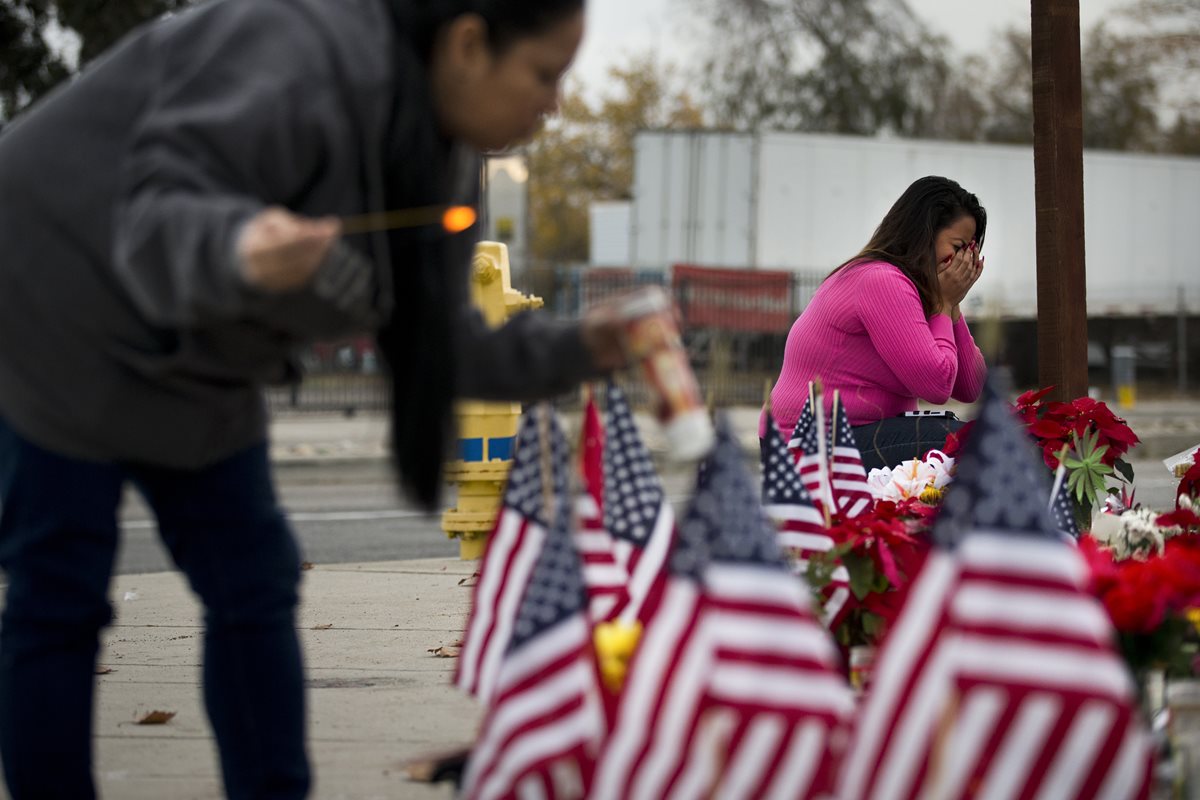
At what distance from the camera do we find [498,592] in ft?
9.69

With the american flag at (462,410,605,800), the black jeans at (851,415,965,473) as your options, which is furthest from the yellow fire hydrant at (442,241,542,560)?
the american flag at (462,410,605,800)

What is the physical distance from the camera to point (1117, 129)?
138 ft

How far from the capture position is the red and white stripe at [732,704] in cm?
226

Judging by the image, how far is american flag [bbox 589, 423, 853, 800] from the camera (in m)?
2.26

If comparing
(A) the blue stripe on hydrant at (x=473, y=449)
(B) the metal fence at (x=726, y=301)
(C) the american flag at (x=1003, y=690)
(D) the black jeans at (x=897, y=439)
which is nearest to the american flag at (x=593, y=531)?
(C) the american flag at (x=1003, y=690)

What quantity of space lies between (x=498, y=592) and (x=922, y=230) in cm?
295

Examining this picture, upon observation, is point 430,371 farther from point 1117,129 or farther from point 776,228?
point 1117,129

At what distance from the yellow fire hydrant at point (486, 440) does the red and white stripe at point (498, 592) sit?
3465 millimetres

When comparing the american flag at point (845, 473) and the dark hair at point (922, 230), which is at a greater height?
the dark hair at point (922, 230)

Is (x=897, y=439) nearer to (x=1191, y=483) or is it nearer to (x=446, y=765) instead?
(x=1191, y=483)

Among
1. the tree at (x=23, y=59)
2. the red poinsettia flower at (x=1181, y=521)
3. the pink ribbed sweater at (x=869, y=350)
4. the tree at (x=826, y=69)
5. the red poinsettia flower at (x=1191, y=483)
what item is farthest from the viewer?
the tree at (x=826, y=69)

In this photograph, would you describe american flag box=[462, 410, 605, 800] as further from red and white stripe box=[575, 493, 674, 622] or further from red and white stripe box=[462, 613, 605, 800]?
red and white stripe box=[575, 493, 674, 622]

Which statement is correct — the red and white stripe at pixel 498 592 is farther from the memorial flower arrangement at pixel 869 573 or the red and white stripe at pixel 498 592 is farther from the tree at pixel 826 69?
the tree at pixel 826 69

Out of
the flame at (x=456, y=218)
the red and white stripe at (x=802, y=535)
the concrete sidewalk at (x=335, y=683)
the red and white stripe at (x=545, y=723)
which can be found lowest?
the concrete sidewalk at (x=335, y=683)
